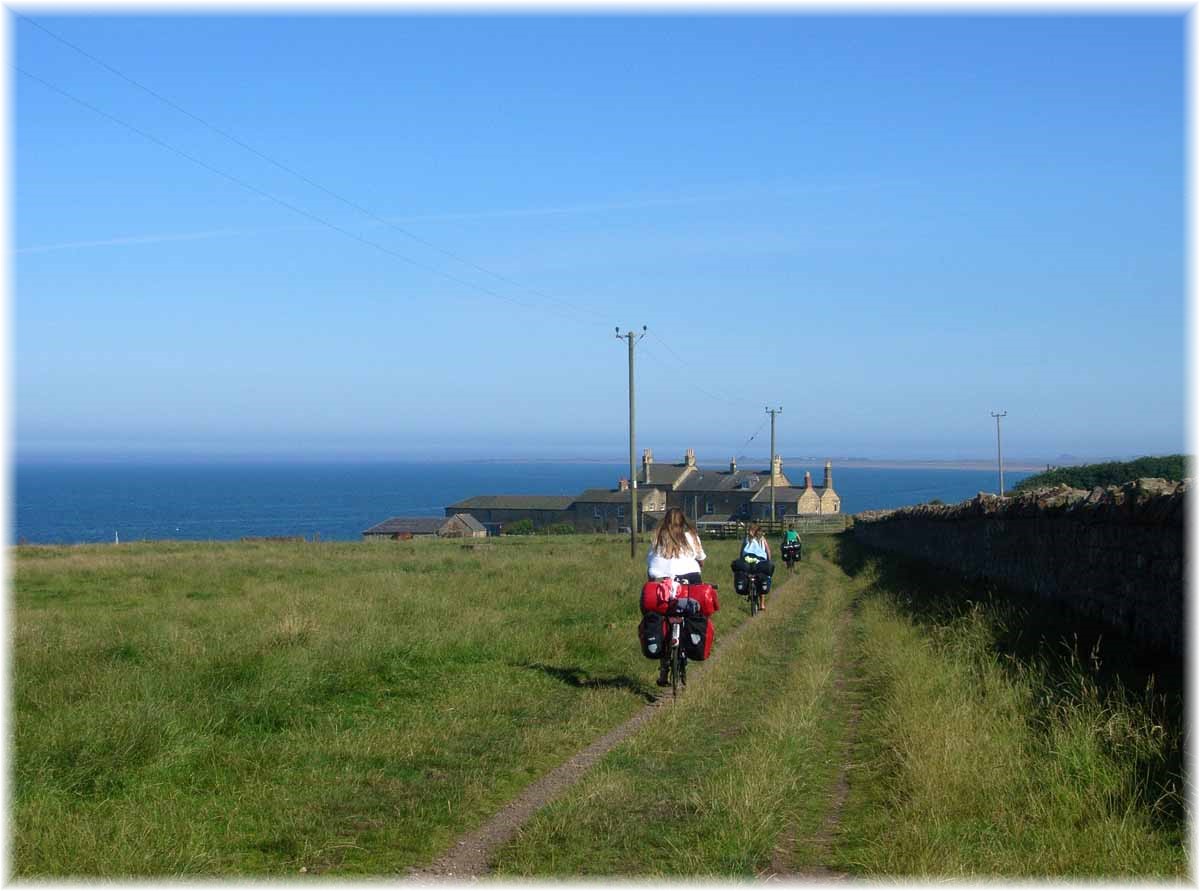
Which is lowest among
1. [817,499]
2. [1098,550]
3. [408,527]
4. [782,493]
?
[408,527]

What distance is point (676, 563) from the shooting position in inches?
422

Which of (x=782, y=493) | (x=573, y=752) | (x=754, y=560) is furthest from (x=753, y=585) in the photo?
(x=782, y=493)

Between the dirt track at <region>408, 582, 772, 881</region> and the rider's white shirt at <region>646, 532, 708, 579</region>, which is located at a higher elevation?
the rider's white shirt at <region>646, 532, 708, 579</region>

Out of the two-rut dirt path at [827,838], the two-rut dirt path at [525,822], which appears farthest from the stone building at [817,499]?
the two-rut dirt path at [525,822]

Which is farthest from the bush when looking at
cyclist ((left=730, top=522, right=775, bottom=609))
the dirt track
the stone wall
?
the dirt track

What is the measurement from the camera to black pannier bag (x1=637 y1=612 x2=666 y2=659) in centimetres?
1060

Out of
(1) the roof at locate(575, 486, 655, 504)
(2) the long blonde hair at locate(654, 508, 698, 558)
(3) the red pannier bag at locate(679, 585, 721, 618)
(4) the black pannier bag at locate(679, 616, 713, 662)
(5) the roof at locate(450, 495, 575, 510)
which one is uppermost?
(2) the long blonde hair at locate(654, 508, 698, 558)

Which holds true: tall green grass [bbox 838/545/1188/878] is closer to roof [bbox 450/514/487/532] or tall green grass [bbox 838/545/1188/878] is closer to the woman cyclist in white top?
the woman cyclist in white top

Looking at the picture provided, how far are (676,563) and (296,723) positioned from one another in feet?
11.8

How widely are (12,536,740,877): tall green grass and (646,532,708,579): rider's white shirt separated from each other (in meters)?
1.14

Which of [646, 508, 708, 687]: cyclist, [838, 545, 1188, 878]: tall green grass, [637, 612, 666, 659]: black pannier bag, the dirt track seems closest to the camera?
[838, 545, 1188, 878]: tall green grass

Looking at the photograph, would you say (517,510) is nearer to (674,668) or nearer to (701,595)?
(701,595)

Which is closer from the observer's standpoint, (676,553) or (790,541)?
(676,553)

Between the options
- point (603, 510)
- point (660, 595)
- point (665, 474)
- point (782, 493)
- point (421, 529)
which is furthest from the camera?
point (665, 474)
